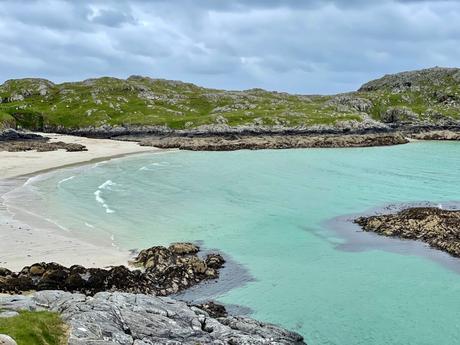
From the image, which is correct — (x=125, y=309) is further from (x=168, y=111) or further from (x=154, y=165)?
(x=168, y=111)

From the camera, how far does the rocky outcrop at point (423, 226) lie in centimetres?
3816

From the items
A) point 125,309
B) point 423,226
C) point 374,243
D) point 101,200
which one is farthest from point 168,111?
point 125,309

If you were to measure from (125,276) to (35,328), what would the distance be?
12.7 metres

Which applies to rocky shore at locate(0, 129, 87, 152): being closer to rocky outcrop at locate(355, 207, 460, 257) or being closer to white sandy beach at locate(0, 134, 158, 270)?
white sandy beach at locate(0, 134, 158, 270)

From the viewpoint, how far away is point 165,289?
29.0m

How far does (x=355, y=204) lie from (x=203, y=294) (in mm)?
30480

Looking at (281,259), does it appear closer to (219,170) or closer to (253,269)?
(253,269)

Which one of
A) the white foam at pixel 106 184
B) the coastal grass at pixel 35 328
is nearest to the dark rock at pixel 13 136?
the white foam at pixel 106 184

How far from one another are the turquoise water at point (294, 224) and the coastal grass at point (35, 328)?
37.4 ft

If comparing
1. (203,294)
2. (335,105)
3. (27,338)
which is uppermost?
(335,105)

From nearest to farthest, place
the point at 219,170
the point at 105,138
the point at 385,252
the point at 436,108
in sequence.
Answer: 1. the point at 385,252
2. the point at 219,170
3. the point at 105,138
4. the point at 436,108

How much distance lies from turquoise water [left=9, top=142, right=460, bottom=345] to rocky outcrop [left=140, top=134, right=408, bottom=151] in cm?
2596

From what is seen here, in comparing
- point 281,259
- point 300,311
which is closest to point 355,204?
point 281,259

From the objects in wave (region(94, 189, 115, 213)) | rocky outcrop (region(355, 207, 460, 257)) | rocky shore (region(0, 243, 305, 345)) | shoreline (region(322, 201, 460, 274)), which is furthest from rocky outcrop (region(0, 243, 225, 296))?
wave (region(94, 189, 115, 213))
